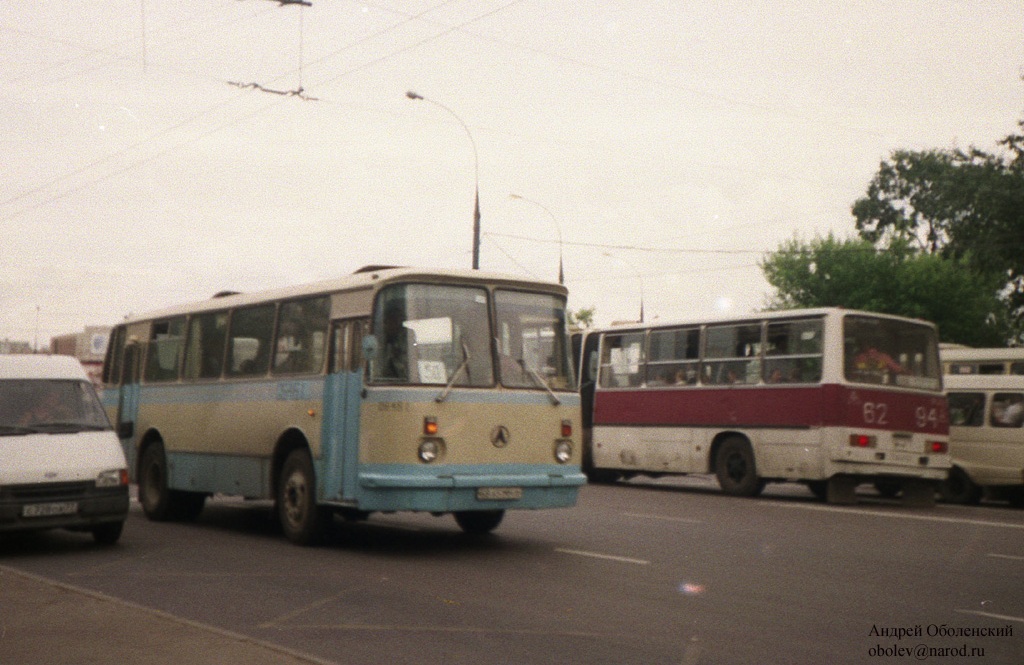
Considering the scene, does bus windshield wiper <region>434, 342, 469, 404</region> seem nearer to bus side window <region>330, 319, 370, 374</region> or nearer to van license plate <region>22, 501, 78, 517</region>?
bus side window <region>330, 319, 370, 374</region>

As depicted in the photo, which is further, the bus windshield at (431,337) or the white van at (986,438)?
the white van at (986,438)

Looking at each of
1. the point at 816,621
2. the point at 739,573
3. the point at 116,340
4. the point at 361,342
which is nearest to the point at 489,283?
the point at 361,342

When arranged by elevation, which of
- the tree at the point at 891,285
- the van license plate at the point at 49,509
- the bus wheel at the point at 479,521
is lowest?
the bus wheel at the point at 479,521

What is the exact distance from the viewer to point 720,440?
2342cm

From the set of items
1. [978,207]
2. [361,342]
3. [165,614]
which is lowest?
[165,614]

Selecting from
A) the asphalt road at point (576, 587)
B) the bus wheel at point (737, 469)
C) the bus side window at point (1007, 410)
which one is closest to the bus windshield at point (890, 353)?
the bus side window at point (1007, 410)

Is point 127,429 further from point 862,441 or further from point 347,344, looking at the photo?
point 862,441

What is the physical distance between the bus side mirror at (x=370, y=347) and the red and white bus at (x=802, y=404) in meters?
7.60

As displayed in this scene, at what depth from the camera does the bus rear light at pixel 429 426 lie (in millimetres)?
12789

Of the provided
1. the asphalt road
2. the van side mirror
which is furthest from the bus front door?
the van side mirror

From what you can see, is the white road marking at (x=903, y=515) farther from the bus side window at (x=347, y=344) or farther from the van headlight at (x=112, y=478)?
the van headlight at (x=112, y=478)

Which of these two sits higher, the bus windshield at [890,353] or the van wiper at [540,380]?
the bus windshield at [890,353]

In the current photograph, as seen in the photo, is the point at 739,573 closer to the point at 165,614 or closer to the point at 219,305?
the point at 165,614

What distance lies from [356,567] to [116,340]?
8.89 m
